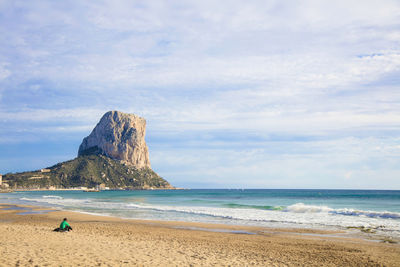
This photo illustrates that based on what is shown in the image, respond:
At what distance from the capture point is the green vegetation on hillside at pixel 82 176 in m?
172

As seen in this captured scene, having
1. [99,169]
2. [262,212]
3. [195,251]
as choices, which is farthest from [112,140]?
[195,251]

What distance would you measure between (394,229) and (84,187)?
16608 cm

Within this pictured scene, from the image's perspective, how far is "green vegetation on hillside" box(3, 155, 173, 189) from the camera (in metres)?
172

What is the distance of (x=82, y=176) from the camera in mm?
171250

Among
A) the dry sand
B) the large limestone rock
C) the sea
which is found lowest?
the sea

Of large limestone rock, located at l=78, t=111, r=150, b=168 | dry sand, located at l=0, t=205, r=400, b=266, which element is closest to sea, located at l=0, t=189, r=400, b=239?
dry sand, located at l=0, t=205, r=400, b=266

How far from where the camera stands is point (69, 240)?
14906 mm

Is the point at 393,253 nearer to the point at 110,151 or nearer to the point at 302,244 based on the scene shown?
the point at 302,244

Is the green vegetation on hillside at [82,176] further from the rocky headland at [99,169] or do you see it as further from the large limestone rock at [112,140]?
the large limestone rock at [112,140]

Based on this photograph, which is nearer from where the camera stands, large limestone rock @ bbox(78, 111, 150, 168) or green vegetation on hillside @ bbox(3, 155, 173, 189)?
green vegetation on hillside @ bbox(3, 155, 173, 189)

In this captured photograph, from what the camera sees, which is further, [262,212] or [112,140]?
[112,140]

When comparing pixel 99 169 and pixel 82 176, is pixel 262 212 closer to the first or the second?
pixel 82 176

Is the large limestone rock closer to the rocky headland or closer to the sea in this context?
the rocky headland

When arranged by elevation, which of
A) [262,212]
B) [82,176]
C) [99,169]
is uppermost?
[99,169]
